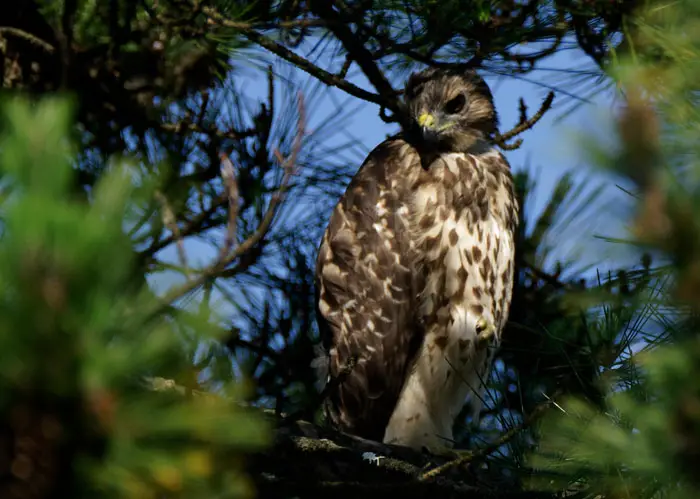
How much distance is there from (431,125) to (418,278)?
30.2 inches

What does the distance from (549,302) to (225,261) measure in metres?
2.71

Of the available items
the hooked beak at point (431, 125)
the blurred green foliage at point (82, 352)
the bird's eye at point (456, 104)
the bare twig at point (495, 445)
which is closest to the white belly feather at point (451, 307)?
the hooked beak at point (431, 125)

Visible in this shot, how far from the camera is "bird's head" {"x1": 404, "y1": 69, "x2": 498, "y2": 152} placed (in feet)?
15.0

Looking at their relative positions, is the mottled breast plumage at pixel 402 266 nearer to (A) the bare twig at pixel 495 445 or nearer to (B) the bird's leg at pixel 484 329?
(B) the bird's leg at pixel 484 329

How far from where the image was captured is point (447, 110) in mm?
4719

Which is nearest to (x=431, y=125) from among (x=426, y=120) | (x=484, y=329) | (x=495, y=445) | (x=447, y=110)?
(x=426, y=120)

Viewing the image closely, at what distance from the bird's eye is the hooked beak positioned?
11 centimetres

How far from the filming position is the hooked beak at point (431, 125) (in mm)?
4465

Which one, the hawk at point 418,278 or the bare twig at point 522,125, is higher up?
the bare twig at point 522,125

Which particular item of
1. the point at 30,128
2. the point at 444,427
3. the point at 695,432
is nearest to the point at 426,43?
the point at 444,427

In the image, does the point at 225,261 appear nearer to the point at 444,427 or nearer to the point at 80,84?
the point at 80,84

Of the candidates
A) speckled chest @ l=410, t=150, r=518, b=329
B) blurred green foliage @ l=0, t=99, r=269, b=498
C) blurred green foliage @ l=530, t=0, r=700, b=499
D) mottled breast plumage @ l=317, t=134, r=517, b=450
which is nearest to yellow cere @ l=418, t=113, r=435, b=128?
mottled breast plumage @ l=317, t=134, r=517, b=450

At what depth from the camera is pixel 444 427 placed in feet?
14.2

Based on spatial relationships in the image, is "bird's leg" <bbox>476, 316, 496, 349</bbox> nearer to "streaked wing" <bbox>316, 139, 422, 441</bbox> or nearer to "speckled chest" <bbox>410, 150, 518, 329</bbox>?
"speckled chest" <bbox>410, 150, 518, 329</bbox>
